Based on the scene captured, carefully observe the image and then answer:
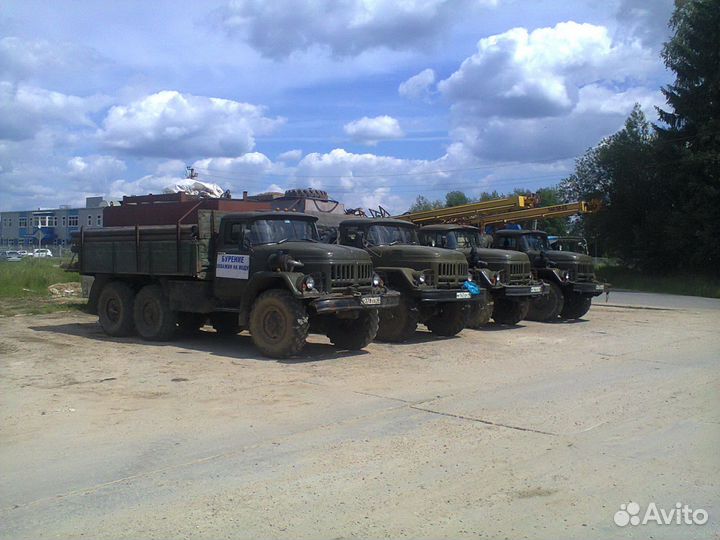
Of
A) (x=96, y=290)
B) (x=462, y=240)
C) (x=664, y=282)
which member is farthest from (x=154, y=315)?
(x=664, y=282)

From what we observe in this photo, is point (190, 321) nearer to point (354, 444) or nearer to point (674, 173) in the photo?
point (354, 444)

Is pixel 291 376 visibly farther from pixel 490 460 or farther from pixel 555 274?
pixel 555 274

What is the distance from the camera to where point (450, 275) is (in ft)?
43.8

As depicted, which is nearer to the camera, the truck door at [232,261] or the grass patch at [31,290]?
the truck door at [232,261]

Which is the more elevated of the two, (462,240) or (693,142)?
(693,142)

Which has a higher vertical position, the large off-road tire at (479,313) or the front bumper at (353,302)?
the front bumper at (353,302)

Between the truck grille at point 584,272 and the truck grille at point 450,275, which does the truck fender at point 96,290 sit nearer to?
the truck grille at point 450,275

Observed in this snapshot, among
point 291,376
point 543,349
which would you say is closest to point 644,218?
point 543,349

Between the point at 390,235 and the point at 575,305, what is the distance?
6457 mm

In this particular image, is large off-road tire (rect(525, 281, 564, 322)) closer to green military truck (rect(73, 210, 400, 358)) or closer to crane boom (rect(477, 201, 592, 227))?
crane boom (rect(477, 201, 592, 227))

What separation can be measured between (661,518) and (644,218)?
118ft

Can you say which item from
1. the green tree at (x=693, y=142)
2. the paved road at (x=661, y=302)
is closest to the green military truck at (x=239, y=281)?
the paved road at (x=661, y=302)

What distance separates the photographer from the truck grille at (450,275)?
1313cm

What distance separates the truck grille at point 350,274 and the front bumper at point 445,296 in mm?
1324
